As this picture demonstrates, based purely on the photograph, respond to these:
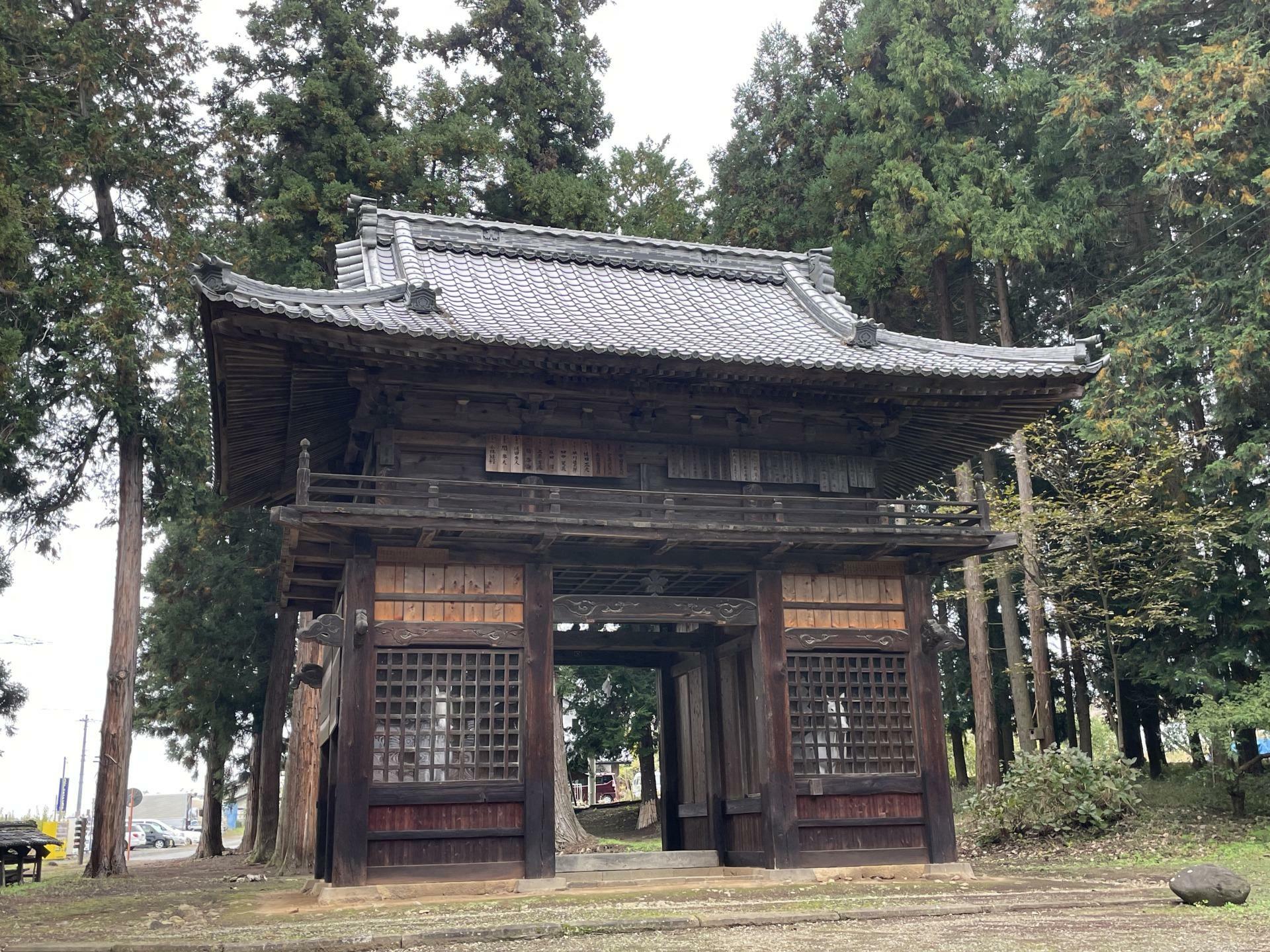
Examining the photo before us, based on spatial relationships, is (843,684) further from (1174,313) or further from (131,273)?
(131,273)

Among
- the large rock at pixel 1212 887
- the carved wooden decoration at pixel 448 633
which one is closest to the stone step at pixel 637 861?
the carved wooden decoration at pixel 448 633

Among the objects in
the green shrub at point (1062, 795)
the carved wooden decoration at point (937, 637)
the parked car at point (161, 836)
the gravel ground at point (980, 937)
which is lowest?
the parked car at point (161, 836)

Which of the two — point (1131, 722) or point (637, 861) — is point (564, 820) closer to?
point (637, 861)

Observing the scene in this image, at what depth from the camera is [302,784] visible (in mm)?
21891

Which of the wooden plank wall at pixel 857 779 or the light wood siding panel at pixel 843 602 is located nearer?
the wooden plank wall at pixel 857 779

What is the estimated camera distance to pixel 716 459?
14.2m

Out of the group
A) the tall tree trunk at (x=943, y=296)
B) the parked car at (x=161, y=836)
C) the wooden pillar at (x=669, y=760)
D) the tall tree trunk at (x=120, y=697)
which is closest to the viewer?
the wooden pillar at (x=669, y=760)

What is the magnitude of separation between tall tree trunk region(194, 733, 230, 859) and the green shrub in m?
A: 22.2

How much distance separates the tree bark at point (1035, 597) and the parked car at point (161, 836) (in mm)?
44422

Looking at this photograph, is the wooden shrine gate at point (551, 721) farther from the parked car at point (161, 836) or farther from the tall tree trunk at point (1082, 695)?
the parked car at point (161, 836)

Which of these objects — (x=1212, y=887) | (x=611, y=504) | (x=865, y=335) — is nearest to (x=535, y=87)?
(x=865, y=335)

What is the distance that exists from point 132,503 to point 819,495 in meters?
14.9

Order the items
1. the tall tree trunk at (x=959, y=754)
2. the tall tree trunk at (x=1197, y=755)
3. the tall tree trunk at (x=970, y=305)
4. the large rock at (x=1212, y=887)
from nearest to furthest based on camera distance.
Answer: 1. the large rock at (x=1212, y=887)
2. the tall tree trunk at (x=1197, y=755)
3. the tall tree trunk at (x=970, y=305)
4. the tall tree trunk at (x=959, y=754)

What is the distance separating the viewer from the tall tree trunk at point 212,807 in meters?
31.8
